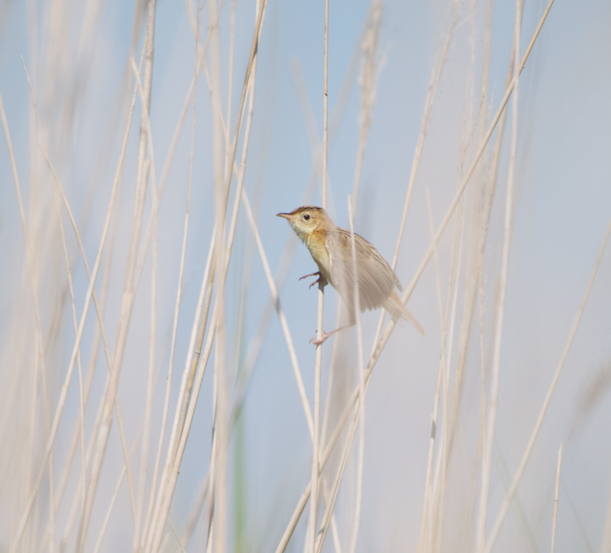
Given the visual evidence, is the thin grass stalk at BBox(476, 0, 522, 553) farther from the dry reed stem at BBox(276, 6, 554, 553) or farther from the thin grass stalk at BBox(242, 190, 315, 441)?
the thin grass stalk at BBox(242, 190, 315, 441)

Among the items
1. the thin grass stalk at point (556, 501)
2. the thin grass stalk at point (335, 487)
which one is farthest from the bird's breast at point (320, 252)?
the thin grass stalk at point (556, 501)

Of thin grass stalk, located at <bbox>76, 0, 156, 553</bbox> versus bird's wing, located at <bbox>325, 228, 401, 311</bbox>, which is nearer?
thin grass stalk, located at <bbox>76, 0, 156, 553</bbox>

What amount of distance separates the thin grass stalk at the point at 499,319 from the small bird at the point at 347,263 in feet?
2.18

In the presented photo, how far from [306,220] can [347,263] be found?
50cm

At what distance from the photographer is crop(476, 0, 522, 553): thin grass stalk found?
150cm

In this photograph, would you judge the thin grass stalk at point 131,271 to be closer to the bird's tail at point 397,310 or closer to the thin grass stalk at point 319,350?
the thin grass stalk at point 319,350

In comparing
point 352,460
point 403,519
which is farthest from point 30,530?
point 403,519

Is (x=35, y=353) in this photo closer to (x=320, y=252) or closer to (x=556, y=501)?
(x=320, y=252)

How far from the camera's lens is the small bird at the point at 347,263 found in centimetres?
238

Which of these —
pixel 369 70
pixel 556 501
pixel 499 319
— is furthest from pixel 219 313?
pixel 556 501

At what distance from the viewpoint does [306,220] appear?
2.92m

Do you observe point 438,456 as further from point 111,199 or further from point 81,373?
point 111,199

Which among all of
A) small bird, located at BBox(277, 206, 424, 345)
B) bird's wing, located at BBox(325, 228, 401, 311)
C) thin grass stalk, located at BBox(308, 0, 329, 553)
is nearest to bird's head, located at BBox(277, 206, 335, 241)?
small bird, located at BBox(277, 206, 424, 345)

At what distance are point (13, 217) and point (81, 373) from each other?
758mm
